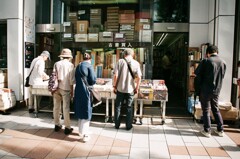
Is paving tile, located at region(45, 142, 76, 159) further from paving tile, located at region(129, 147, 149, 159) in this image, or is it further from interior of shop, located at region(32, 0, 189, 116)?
interior of shop, located at region(32, 0, 189, 116)

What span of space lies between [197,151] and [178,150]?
334 millimetres

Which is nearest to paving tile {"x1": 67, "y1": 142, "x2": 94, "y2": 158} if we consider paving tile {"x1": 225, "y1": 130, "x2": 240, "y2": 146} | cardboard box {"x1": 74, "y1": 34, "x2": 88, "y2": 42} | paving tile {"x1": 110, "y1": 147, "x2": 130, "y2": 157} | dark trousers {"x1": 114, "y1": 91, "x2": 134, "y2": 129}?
paving tile {"x1": 110, "y1": 147, "x2": 130, "y2": 157}

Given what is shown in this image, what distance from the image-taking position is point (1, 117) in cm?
657

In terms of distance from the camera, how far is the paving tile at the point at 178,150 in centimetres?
446

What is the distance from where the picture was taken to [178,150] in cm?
460

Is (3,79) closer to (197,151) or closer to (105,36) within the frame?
(105,36)

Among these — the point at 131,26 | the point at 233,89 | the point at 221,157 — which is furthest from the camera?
the point at 131,26

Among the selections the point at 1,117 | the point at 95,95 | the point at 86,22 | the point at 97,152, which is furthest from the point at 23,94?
the point at 97,152

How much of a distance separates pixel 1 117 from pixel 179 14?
19.3 ft

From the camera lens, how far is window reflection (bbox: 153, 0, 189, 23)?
7.92 m

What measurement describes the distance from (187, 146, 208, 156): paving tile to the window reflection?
439 cm

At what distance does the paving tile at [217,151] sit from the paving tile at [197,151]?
0.09 m

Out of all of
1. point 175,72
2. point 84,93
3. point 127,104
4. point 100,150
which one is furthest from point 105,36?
point 175,72

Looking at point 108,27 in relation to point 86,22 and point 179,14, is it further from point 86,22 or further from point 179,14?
point 179,14
